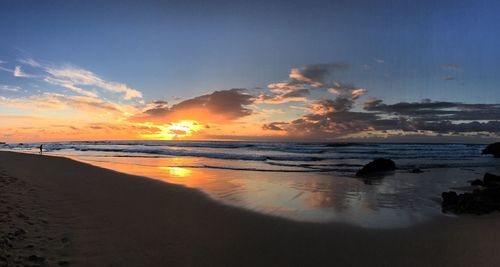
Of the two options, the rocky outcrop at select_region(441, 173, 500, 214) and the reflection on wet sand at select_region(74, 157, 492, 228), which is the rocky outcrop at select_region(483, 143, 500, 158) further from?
the rocky outcrop at select_region(441, 173, 500, 214)

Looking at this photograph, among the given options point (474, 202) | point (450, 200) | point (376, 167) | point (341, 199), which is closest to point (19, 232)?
point (341, 199)

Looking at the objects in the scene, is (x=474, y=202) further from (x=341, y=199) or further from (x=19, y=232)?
(x=19, y=232)

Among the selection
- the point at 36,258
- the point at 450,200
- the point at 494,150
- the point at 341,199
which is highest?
the point at 494,150

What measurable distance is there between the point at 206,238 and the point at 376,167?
1566 cm

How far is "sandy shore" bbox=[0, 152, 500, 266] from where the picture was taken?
5.09 meters

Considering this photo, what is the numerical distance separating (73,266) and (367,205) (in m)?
7.88

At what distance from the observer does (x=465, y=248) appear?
232 inches

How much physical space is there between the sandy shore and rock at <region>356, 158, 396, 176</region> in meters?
10.0

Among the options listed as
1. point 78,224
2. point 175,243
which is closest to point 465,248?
point 175,243

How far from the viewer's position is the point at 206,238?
618 cm

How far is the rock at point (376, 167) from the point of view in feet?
60.8

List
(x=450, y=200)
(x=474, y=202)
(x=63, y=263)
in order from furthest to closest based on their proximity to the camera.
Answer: (x=450, y=200) < (x=474, y=202) < (x=63, y=263)

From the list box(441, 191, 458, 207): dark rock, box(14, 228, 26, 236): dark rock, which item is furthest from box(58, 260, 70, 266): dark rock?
box(441, 191, 458, 207): dark rock

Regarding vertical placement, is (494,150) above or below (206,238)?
above
